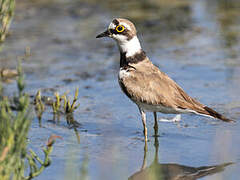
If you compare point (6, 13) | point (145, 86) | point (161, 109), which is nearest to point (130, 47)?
point (145, 86)

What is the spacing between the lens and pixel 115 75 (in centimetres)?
889

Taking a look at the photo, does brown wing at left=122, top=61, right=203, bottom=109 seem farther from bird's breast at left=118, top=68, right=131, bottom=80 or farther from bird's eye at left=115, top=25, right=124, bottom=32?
bird's eye at left=115, top=25, right=124, bottom=32

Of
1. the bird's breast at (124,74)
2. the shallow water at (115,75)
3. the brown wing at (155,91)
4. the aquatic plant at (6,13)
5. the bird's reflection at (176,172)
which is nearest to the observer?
the aquatic plant at (6,13)

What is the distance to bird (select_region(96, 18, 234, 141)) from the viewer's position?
612 centimetres

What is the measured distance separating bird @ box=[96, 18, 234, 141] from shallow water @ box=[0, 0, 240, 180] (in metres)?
0.37

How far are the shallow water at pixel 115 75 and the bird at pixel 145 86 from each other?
0.37 m

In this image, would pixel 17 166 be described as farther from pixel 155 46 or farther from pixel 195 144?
pixel 155 46

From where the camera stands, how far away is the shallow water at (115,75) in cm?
568

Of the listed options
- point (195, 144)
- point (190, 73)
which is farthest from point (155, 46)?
point (195, 144)

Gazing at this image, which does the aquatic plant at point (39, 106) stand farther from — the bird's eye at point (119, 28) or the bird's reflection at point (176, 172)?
the bird's reflection at point (176, 172)

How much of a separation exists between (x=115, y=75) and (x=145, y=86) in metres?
2.65

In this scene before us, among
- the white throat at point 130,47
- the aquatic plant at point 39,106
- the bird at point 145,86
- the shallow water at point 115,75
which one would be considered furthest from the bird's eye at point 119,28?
the aquatic plant at point 39,106

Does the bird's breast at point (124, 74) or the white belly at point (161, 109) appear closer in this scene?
the white belly at point (161, 109)

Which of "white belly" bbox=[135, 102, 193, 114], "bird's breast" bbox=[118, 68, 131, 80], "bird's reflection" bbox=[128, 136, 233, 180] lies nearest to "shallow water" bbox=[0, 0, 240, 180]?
"bird's reflection" bbox=[128, 136, 233, 180]
